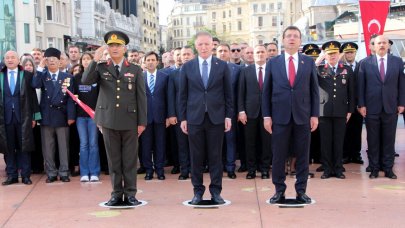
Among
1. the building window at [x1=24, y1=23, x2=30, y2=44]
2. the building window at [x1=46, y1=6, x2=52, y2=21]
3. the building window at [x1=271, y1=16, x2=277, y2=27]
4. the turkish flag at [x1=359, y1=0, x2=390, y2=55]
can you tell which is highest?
the building window at [x1=271, y1=16, x2=277, y2=27]

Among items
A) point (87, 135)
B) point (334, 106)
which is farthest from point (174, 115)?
point (334, 106)

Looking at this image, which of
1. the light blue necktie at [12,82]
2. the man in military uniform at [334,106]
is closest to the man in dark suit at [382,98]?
the man in military uniform at [334,106]

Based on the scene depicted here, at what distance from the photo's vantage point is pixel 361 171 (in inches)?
326

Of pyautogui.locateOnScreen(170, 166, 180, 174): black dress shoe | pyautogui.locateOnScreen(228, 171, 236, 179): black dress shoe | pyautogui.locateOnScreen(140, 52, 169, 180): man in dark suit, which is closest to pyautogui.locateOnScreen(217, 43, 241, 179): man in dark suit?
pyautogui.locateOnScreen(228, 171, 236, 179): black dress shoe

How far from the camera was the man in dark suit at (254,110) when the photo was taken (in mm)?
7770

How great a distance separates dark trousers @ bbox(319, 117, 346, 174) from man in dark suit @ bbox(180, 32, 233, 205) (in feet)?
6.84

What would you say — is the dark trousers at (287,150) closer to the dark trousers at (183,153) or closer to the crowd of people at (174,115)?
the crowd of people at (174,115)

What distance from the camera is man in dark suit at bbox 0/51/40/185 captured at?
774cm

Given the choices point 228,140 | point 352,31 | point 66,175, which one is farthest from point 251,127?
point 352,31

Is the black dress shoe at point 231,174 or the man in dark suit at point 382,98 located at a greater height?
the man in dark suit at point 382,98

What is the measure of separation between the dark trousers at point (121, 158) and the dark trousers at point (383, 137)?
3516mm

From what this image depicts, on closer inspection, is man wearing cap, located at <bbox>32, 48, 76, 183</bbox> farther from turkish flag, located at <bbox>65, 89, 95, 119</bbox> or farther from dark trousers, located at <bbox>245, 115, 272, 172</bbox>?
dark trousers, located at <bbox>245, 115, 272, 172</bbox>

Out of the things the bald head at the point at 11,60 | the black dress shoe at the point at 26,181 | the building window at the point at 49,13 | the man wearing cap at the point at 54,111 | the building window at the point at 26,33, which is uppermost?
the building window at the point at 49,13

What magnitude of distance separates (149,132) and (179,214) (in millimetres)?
2315
